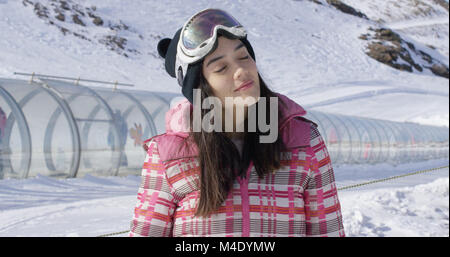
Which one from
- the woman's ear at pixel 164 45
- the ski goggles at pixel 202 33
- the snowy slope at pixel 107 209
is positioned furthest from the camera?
the snowy slope at pixel 107 209

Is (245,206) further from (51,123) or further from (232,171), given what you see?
(51,123)

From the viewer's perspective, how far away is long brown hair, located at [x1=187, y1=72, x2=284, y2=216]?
4.66 feet

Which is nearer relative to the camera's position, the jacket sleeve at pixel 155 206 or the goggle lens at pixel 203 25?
the jacket sleeve at pixel 155 206

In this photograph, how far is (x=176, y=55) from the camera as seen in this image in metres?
1.68

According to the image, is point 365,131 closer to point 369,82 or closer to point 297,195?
point 297,195

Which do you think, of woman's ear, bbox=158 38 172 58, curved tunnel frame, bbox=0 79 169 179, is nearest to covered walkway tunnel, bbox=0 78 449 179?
curved tunnel frame, bbox=0 79 169 179

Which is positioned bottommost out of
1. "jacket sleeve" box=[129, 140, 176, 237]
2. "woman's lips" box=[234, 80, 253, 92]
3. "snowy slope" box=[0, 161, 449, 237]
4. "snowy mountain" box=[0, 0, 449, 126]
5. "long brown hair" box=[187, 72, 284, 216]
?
"snowy slope" box=[0, 161, 449, 237]

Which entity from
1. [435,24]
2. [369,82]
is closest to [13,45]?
[369,82]

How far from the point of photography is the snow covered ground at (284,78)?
20.7 feet

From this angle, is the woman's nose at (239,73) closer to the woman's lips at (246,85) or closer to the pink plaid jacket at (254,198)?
the woman's lips at (246,85)

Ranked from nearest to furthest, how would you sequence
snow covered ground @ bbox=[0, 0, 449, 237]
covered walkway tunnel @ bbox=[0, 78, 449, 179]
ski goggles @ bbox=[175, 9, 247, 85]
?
1. ski goggles @ bbox=[175, 9, 247, 85]
2. snow covered ground @ bbox=[0, 0, 449, 237]
3. covered walkway tunnel @ bbox=[0, 78, 449, 179]

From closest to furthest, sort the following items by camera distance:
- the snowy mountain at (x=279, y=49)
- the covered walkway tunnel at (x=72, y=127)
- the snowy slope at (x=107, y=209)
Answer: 1. the snowy slope at (x=107, y=209)
2. the covered walkway tunnel at (x=72, y=127)
3. the snowy mountain at (x=279, y=49)

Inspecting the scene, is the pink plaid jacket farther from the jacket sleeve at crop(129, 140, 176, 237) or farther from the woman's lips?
the woman's lips

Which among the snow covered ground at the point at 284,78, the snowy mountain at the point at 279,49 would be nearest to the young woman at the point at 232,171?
the snow covered ground at the point at 284,78
